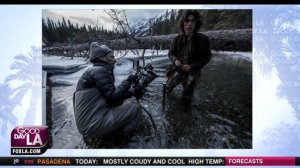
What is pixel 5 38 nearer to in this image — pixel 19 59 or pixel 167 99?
pixel 19 59

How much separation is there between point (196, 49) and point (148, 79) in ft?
1.56

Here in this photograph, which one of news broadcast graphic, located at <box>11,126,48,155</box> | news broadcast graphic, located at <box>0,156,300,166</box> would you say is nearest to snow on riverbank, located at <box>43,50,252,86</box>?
news broadcast graphic, located at <box>11,126,48,155</box>

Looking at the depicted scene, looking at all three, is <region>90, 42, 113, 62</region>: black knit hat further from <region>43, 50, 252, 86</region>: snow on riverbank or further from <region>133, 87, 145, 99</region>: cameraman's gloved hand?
<region>133, 87, 145, 99</region>: cameraman's gloved hand

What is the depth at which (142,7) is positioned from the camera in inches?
124

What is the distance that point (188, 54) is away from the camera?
3205mm

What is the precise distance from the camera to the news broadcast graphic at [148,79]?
3.10 metres

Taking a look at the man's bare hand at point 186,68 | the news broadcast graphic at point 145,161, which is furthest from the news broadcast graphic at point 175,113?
the man's bare hand at point 186,68

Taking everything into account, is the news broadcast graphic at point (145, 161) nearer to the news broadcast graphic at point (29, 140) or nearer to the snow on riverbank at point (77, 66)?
the news broadcast graphic at point (29, 140)

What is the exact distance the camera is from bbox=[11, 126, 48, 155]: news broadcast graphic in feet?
10.1

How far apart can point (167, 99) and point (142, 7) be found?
80cm

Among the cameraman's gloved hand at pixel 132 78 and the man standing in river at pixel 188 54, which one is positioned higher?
the man standing in river at pixel 188 54

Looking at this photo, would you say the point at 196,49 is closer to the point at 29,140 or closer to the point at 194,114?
the point at 194,114

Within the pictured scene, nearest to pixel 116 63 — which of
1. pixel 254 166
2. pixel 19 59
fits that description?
pixel 19 59

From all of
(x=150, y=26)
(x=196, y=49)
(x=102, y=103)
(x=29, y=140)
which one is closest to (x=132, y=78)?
(x=102, y=103)
